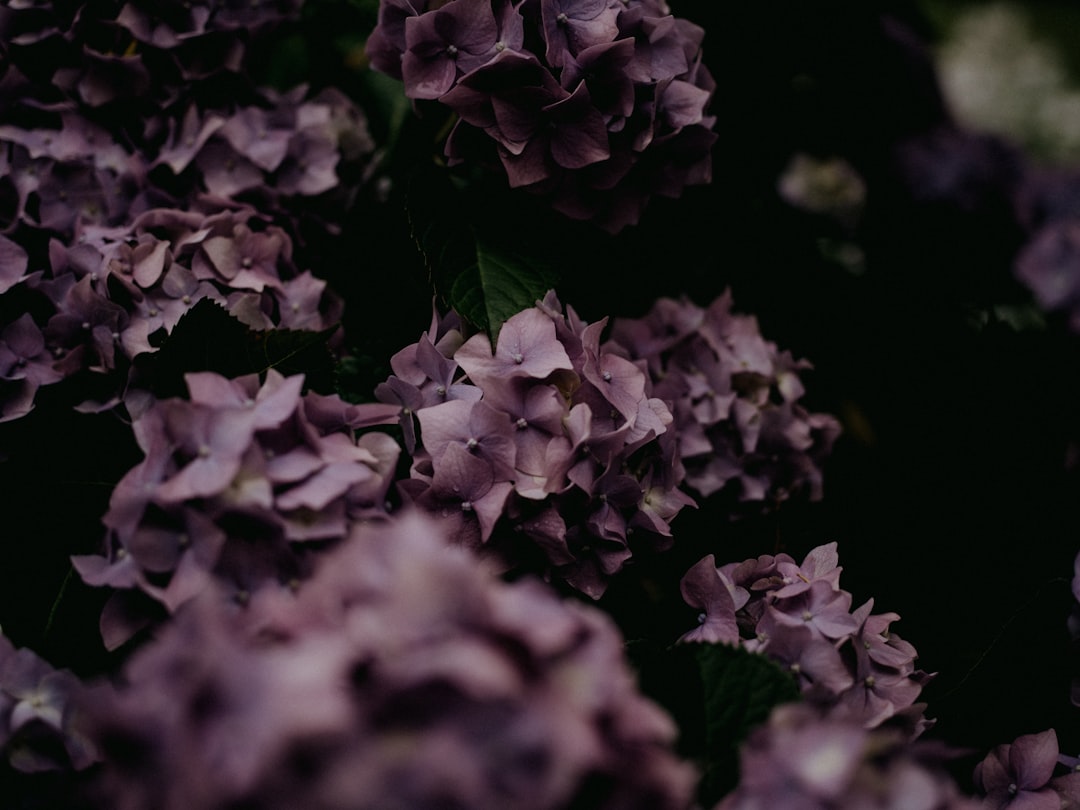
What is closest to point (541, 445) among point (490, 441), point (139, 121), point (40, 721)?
point (490, 441)

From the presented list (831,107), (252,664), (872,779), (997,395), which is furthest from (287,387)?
(831,107)

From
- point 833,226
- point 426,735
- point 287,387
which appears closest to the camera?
point 426,735

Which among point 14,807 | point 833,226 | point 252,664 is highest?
point 252,664

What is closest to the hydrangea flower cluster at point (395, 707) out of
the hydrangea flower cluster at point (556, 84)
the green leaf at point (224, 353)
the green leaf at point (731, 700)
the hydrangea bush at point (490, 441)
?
the hydrangea bush at point (490, 441)

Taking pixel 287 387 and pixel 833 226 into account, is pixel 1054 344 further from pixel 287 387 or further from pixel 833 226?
pixel 287 387

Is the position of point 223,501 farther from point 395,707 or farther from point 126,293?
point 126,293

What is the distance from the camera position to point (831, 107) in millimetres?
1152

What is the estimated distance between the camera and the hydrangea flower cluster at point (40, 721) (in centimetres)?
46

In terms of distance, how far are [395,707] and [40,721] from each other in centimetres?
26

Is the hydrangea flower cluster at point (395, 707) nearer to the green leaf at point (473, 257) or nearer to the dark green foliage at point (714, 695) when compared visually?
the dark green foliage at point (714, 695)

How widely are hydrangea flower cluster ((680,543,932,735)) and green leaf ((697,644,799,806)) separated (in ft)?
0.07

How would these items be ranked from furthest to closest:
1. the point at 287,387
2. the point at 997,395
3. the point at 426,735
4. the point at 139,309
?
the point at 997,395
the point at 139,309
the point at 287,387
the point at 426,735

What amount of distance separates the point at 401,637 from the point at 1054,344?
83 centimetres

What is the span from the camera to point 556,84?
61 centimetres
